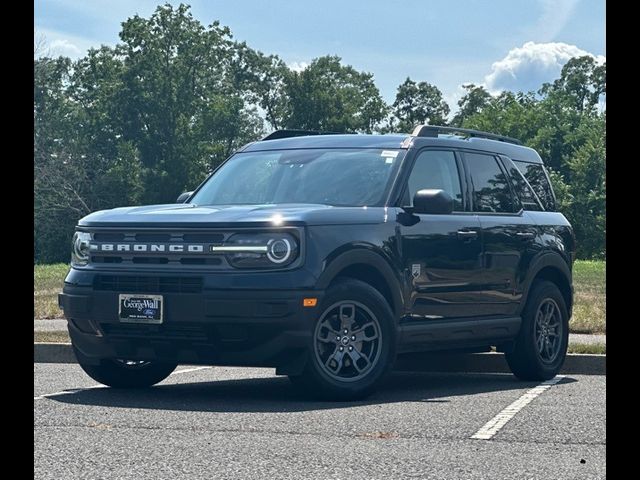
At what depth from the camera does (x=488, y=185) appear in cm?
1074

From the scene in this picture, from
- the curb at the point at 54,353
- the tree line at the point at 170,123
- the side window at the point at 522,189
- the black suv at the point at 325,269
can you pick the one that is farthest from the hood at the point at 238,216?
the tree line at the point at 170,123

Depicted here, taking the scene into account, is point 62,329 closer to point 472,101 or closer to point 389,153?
point 389,153

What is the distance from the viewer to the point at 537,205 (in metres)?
11.3

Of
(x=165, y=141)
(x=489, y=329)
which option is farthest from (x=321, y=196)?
(x=165, y=141)

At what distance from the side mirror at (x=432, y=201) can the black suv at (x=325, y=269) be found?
0.7 inches

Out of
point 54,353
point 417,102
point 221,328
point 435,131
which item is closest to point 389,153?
point 435,131

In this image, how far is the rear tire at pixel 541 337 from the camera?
10586 millimetres

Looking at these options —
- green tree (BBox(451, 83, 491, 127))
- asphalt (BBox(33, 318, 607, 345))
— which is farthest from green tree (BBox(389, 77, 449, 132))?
asphalt (BBox(33, 318, 607, 345))

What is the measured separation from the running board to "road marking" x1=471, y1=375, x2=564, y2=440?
540 millimetres

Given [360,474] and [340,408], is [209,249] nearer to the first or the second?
[340,408]

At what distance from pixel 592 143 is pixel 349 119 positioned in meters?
16.0

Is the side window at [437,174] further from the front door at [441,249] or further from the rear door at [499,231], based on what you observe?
the rear door at [499,231]

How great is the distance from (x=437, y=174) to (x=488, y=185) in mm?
756

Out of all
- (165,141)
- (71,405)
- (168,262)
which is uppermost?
(165,141)
